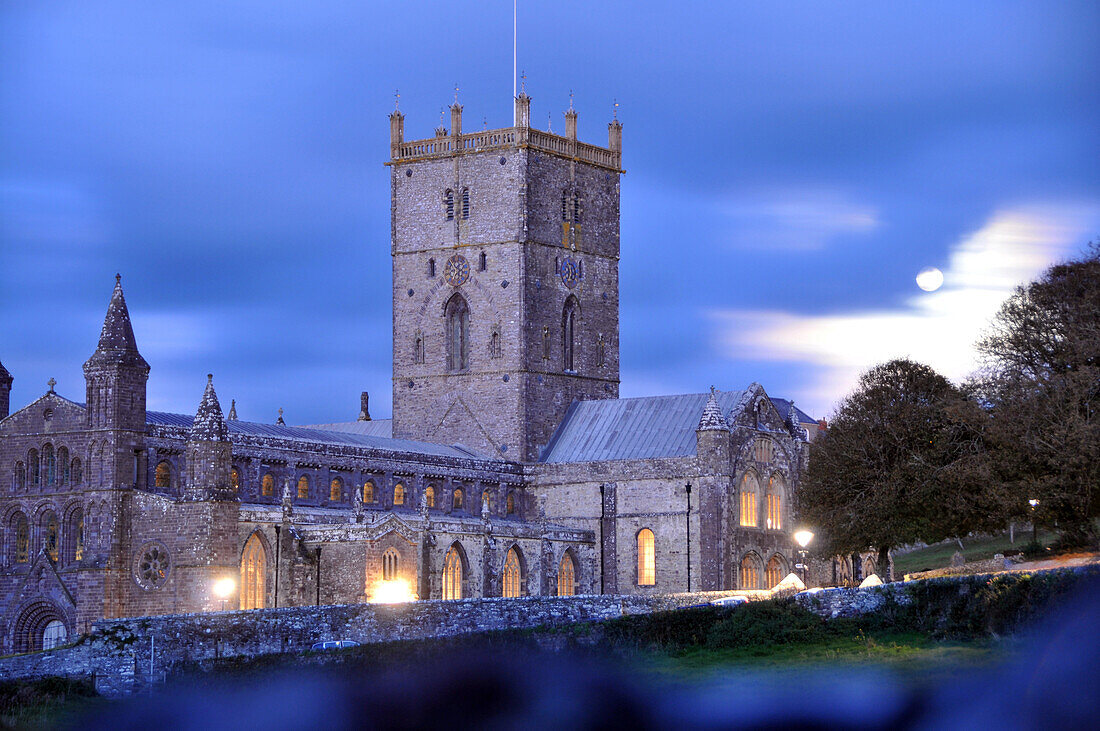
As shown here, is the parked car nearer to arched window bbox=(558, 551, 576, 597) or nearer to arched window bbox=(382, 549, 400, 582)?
arched window bbox=(382, 549, 400, 582)

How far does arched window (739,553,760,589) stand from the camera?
298 ft

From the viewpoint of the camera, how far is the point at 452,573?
82.4m

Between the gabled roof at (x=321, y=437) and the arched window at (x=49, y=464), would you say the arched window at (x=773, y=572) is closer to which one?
the gabled roof at (x=321, y=437)

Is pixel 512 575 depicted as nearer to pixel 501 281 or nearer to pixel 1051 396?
pixel 501 281

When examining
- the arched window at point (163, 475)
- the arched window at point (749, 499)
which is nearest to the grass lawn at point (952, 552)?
the arched window at point (749, 499)

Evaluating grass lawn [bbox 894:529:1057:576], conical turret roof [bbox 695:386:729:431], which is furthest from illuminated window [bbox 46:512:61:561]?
grass lawn [bbox 894:529:1057:576]

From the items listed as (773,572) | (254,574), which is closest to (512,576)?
(773,572)

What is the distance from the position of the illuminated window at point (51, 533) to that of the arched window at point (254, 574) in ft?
26.4

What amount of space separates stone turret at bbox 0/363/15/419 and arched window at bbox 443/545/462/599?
20567mm

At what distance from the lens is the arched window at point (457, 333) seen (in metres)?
99.4

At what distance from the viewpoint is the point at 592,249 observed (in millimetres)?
101688

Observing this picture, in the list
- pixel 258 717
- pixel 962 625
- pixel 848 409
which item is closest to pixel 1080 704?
pixel 962 625

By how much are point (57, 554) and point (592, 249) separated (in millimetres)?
37904

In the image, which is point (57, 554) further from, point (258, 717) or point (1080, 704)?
point (1080, 704)
